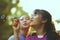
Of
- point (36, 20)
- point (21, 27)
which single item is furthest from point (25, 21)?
point (36, 20)

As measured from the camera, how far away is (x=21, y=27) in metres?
2.00

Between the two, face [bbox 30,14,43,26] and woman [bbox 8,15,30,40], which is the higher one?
face [bbox 30,14,43,26]

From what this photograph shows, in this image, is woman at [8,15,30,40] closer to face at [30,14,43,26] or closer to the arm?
the arm

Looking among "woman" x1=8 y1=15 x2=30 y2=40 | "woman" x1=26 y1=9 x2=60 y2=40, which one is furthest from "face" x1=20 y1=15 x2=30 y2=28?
"woman" x1=26 y1=9 x2=60 y2=40

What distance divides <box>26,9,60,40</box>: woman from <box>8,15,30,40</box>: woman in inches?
5.2

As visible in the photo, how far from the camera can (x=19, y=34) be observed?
78.5 inches

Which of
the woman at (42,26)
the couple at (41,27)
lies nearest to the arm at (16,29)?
the couple at (41,27)

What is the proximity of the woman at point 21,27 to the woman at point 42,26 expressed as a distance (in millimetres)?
132

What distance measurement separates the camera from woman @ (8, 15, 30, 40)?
196 cm

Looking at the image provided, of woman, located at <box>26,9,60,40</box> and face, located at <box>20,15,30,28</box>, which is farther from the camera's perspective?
face, located at <box>20,15,30,28</box>

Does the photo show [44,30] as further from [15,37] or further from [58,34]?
[15,37]

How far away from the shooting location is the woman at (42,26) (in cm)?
183

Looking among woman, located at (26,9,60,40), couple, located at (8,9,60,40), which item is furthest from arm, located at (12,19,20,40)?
woman, located at (26,9,60,40)

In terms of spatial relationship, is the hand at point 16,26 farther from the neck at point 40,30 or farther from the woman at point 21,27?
the neck at point 40,30
